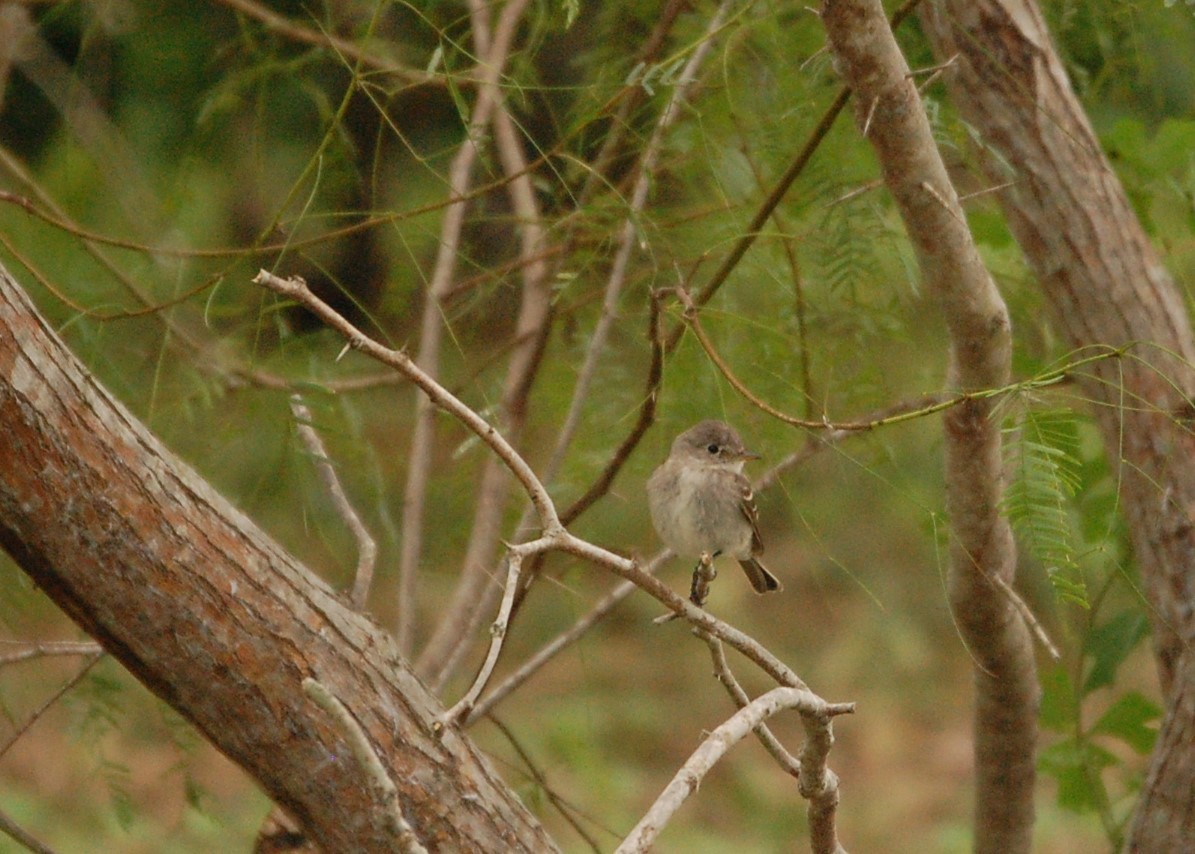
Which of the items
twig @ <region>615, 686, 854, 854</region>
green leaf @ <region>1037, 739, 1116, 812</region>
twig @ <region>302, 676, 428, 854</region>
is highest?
twig @ <region>302, 676, 428, 854</region>

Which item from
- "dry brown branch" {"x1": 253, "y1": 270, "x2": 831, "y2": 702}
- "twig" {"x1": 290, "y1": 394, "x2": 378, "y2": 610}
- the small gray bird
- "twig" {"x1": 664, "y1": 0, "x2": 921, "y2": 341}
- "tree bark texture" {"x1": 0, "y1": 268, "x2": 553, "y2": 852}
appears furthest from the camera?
the small gray bird

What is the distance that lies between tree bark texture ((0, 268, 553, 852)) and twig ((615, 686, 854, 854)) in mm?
452

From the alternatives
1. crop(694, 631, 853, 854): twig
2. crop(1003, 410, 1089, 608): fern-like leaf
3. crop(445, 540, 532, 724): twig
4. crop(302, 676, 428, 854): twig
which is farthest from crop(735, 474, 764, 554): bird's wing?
crop(302, 676, 428, 854): twig

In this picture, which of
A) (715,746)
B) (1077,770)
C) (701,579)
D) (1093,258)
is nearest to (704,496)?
(701,579)

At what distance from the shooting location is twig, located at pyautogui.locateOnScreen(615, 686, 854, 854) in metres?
1.46

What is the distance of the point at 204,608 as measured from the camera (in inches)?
78.1

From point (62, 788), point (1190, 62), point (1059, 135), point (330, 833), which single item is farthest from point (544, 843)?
point (62, 788)

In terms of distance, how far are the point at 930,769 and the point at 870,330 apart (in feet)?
16.0

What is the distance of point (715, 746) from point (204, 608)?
75 centimetres

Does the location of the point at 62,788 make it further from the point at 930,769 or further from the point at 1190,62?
the point at 1190,62

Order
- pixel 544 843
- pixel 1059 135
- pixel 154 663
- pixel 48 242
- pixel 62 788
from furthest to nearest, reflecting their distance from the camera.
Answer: pixel 62 788 < pixel 48 242 < pixel 1059 135 < pixel 544 843 < pixel 154 663

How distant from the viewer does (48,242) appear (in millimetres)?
4199

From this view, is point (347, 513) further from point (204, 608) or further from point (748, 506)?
point (748, 506)

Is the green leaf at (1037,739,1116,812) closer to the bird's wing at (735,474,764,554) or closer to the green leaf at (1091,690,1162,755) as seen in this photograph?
the green leaf at (1091,690,1162,755)
